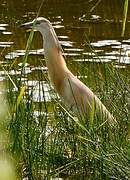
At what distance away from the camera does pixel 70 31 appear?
29.5 feet

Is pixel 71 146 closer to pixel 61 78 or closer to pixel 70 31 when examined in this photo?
pixel 61 78

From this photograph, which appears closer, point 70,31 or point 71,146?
point 71,146

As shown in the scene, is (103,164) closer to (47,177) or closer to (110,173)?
(110,173)

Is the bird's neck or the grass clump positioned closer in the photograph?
the grass clump

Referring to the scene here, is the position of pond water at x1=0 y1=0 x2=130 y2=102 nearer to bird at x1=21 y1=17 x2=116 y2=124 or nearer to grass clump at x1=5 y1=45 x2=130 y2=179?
bird at x1=21 y1=17 x2=116 y2=124

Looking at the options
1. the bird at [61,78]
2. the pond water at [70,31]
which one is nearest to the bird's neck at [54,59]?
the bird at [61,78]

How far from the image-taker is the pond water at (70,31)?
734cm

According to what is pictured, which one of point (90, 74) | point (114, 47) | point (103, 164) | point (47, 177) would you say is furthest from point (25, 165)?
point (114, 47)

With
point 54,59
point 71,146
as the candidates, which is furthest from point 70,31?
point 71,146

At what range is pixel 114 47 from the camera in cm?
809

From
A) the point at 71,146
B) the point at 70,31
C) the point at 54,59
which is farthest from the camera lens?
the point at 70,31

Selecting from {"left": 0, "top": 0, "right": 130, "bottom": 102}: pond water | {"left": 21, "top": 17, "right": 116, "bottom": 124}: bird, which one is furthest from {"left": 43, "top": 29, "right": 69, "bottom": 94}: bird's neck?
{"left": 0, "top": 0, "right": 130, "bottom": 102}: pond water

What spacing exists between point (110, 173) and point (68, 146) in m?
0.69

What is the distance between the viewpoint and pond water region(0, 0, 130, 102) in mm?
7340
